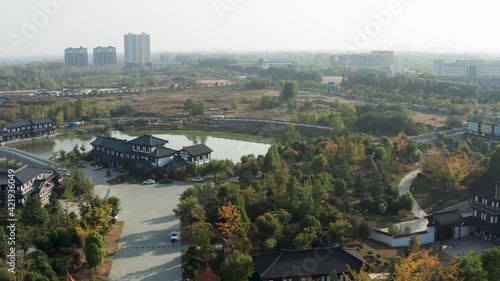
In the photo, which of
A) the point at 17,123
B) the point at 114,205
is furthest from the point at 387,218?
the point at 17,123

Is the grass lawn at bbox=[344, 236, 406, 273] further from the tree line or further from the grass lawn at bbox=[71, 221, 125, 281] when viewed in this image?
the grass lawn at bbox=[71, 221, 125, 281]

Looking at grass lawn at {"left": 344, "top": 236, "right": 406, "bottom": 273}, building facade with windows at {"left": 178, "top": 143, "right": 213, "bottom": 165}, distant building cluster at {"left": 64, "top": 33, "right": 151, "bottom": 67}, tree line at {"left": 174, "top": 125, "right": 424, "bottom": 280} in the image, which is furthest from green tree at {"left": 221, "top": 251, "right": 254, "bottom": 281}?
distant building cluster at {"left": 64, "top": 33, "right": 151, "bottom": 67}

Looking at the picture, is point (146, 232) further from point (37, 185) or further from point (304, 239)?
point (304, 239)

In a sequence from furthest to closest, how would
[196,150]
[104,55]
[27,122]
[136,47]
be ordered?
[136,47] < [104,55] < [27,122] < [196,150]

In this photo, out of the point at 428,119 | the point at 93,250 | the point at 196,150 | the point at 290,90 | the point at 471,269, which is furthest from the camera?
the point at 290,90

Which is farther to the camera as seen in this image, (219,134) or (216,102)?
(216,102)

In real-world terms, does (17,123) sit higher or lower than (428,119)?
lower

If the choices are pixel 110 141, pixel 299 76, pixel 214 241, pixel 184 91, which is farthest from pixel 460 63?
pixel 214 241
